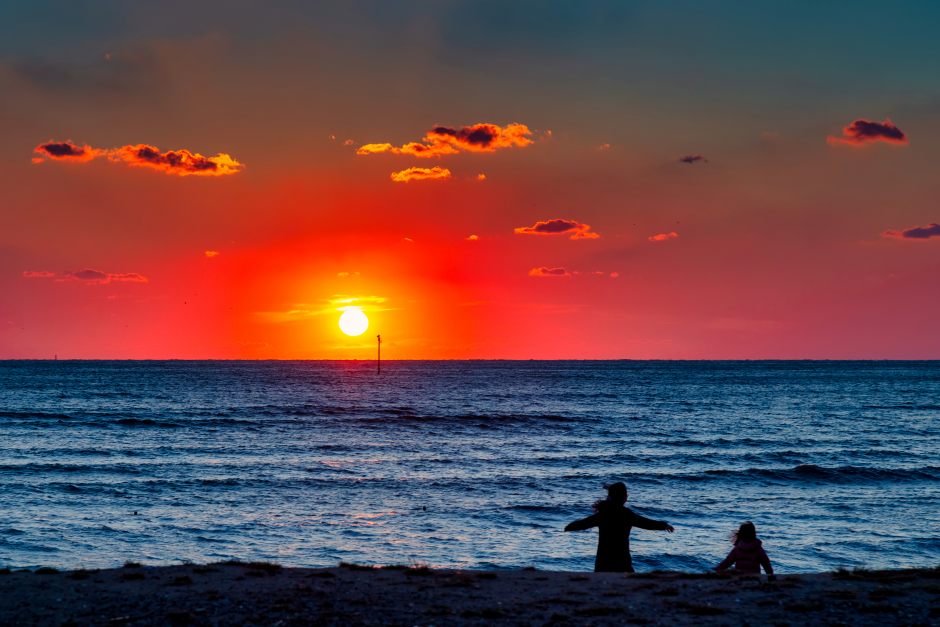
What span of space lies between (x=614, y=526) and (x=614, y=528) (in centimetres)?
6

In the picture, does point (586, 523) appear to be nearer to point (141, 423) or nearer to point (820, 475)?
point (820, 475)

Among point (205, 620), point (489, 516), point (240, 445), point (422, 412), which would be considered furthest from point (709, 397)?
point (205, 620)

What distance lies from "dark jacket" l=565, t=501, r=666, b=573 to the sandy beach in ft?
0.73

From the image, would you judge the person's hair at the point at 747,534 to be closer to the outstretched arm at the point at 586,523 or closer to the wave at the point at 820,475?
the outstretched arm at the point at 586,523

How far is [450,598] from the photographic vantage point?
33.4 feet

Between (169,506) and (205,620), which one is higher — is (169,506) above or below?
below

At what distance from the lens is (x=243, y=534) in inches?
695

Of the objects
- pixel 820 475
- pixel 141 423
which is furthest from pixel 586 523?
pixel 141 423

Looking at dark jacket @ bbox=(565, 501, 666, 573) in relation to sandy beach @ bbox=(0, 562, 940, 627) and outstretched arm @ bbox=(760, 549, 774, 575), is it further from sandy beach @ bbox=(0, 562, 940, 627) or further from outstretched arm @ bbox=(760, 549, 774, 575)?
outstretched arm @ bbox=(760, 549, 774, 575)

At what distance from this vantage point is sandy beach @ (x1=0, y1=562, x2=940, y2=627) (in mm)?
9117

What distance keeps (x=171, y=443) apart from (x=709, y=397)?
211 ft

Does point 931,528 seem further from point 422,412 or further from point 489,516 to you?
point 422,412

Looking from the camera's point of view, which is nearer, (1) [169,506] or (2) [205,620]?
(2) [205,620]

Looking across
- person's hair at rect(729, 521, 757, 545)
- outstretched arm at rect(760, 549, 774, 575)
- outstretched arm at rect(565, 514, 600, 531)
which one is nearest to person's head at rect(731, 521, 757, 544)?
person's hair at rect(729, 521, 757, 545)
